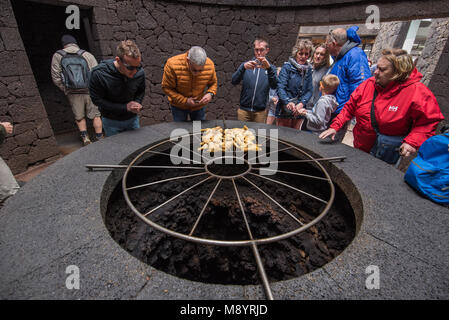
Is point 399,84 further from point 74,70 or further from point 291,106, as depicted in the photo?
point 74,70

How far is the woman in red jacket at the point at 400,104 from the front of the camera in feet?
6.64

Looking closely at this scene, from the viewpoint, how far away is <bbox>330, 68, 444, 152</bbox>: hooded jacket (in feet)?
6.66

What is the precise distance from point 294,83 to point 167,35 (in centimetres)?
401

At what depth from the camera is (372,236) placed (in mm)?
1326

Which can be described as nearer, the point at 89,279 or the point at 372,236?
the point at 89,279

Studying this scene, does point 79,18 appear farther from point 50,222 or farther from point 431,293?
point 431,293

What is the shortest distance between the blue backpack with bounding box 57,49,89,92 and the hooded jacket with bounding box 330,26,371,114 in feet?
16.1

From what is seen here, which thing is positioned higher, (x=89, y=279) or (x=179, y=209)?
(x=89, y=279)

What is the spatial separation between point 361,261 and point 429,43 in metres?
9.27

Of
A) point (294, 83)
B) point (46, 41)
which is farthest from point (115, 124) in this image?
point (46, 41)

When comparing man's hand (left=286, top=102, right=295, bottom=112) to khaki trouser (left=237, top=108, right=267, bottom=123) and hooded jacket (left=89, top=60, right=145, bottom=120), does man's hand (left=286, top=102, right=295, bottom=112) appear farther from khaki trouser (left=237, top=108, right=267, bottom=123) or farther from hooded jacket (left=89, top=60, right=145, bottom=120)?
hooded jacket (left=89, top=60, right=145, bottom=120)

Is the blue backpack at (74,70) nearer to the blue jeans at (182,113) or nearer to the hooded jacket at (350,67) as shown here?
the blue jeans at (182,113)
